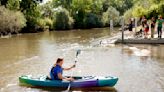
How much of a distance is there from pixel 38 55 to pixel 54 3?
250 ft

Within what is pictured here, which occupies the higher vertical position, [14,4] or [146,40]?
[14,4]

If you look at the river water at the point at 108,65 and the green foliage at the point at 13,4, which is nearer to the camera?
the river water at the point at 108,65

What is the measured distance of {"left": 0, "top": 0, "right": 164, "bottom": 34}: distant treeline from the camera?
54719 mm

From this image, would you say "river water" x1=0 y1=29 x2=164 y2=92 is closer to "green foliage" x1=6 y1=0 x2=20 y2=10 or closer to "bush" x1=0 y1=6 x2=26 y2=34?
"bush" x1=0 y1=6 x2=26 y2=34

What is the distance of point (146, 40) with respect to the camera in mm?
30875

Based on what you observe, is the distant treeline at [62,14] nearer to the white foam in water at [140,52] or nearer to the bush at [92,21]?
the bush at [92,21]

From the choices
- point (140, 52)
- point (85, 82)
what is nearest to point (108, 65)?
point (140, 52)

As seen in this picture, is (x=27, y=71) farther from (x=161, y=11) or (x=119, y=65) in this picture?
(x=161, y=11)

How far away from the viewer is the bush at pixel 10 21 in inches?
2174

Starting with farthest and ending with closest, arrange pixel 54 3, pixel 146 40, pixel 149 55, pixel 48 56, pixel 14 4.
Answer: pixel 54 3
pixel 14 4
pixel 146 40
pixel 48 56
pixel 149 55

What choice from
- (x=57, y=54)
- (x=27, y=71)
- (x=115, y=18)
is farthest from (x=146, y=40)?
(x=115, y=18)

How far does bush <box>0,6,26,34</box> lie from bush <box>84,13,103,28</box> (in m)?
23.1

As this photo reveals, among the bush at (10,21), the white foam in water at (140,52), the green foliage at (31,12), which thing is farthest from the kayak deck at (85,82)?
the green foliage at (31,12)

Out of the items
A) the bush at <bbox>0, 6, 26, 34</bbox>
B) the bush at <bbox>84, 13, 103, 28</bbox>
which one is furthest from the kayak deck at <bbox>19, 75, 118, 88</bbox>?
the bush at <bbox>84, 13, 103, 28</bbox>
